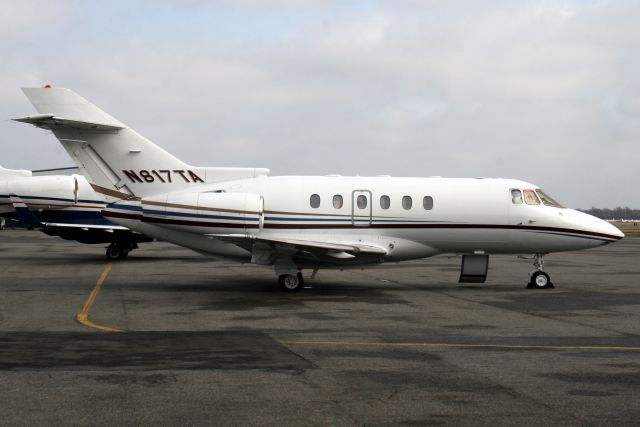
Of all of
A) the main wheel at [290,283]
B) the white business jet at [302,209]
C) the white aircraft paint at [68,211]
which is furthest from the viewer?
the white aircraft paint at [68,211]

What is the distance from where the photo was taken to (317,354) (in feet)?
38.0

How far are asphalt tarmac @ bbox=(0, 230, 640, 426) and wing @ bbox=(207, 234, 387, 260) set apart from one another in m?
1.07

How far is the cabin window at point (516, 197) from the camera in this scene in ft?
74.6

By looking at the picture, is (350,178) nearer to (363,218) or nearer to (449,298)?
(363,218)

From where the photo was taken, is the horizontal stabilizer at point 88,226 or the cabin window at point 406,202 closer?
the cabin window at point 406,202

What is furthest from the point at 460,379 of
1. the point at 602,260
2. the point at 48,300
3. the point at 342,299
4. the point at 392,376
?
the point at 602,260

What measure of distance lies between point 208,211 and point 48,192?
16157 millimetres

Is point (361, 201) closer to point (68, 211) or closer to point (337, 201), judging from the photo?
point (337, 201)

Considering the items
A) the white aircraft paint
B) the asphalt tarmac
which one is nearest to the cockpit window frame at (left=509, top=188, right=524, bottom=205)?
the asphalt tarmac

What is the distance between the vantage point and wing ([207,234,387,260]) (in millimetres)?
20156

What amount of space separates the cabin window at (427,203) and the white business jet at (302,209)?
28 millimetres

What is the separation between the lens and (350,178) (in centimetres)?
2267

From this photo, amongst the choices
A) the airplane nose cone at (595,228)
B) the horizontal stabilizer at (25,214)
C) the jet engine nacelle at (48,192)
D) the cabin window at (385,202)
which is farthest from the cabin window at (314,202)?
the horizontal stabilizer at (25,214)

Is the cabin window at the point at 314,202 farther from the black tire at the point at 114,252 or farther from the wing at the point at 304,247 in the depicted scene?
the black tire at the point at 114,252
